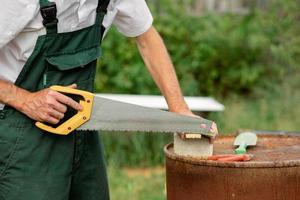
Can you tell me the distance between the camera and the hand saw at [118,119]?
123 inches

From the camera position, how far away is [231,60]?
813 cm

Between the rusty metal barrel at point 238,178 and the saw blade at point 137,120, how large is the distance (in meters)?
0.13

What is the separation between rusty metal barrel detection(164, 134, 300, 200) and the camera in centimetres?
307

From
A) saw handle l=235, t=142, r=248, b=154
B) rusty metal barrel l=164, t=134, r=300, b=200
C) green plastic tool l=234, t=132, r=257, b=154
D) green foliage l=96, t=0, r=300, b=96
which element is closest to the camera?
rusty metal barrel l=164, t=134, r=300, b=200

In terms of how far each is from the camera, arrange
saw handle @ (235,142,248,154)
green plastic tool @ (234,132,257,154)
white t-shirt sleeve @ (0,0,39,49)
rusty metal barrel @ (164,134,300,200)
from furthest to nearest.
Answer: green plastic tool @ (234,132,257,154) < saw handle @ (235,142,248,154) < rusty metal barrel @ (164,134,300,200) < white t-shirt sleeve @ (0,0,39,49)

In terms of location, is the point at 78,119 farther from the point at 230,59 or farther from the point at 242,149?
the point at 230,59

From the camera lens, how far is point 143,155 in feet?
21.9

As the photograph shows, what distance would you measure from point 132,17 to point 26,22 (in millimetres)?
656

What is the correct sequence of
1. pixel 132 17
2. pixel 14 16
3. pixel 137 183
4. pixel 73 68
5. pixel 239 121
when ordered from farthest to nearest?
1. pixel 239 121
2. pixel 137 183
3. pixel 132 17
4. pixel 73 68
5. pixel 14 16

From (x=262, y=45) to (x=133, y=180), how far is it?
8.03 ft

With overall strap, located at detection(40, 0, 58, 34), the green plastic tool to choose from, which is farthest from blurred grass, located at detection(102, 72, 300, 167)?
overall strap, located at detection(40, 0, 58, 34)

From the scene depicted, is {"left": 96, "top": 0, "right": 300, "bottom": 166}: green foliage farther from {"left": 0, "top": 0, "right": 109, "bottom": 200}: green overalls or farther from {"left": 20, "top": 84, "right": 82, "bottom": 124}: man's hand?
{"left": 20, "top": 84, "right": 82, "bottom": 124}: man's hand

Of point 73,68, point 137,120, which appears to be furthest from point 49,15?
point 137,120

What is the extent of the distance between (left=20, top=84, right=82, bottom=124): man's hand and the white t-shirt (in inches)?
5.0
